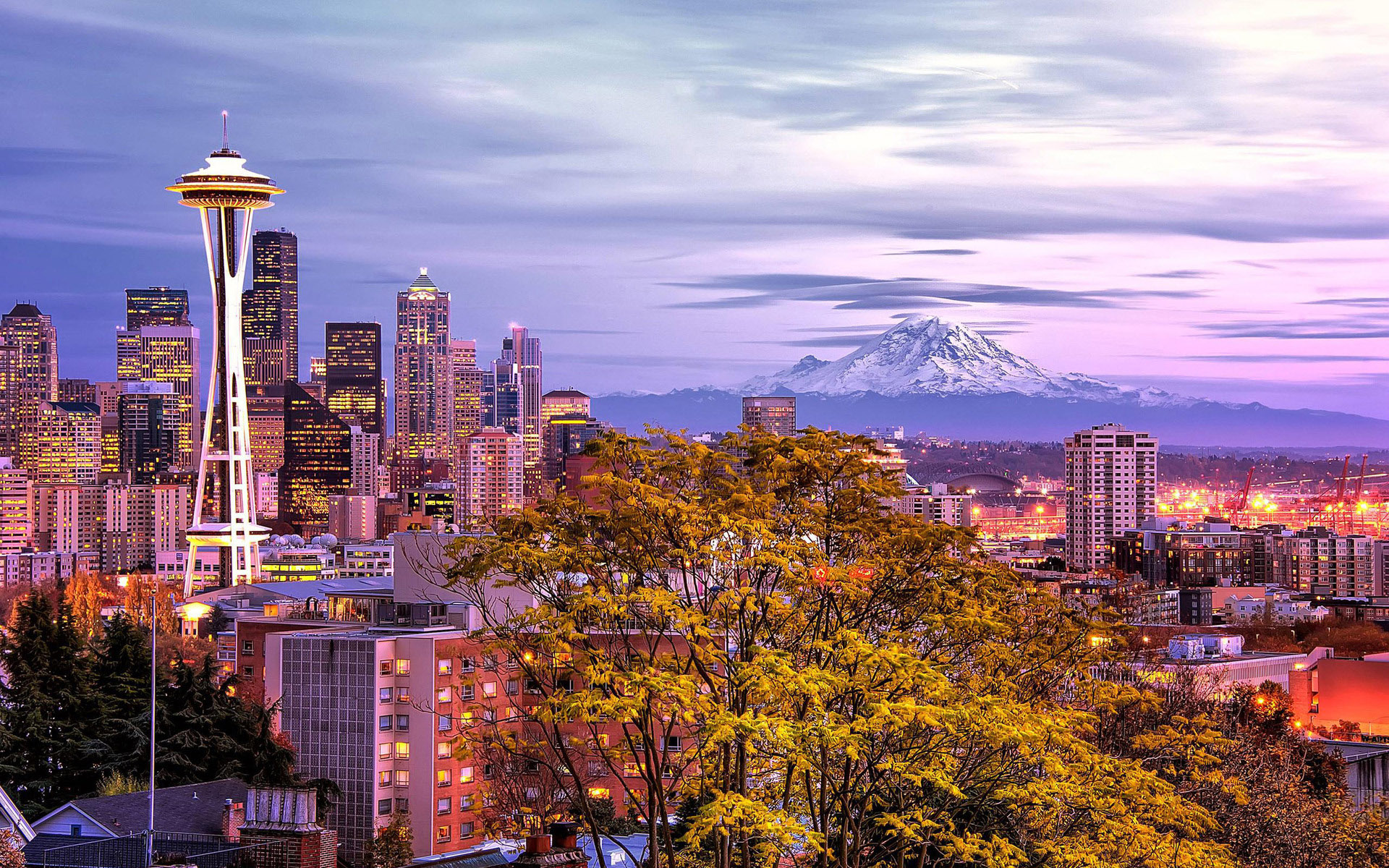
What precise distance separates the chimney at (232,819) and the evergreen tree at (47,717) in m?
11.0

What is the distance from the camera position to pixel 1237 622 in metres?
132

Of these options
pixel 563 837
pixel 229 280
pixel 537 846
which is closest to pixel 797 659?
pixel 563 837

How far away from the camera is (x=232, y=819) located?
97.9 feet

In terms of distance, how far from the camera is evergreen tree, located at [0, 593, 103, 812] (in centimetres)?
4403

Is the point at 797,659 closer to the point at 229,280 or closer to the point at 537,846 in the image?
the point at 537,846

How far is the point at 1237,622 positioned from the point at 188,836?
111 meters

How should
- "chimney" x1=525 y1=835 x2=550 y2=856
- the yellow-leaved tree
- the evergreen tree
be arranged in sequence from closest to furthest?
1. the yellow-leaved tree
2. "chimney" x1=525 y1=835 x2=550 y2=856
3. the evergreen tree

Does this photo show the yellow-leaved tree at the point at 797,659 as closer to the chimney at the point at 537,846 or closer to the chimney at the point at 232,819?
the chimney at the point at 537,846

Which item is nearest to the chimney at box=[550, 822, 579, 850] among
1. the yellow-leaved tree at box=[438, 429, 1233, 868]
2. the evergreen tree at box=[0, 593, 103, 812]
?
the yellow-leaved tree at box=[438, 429, 1233, 868]

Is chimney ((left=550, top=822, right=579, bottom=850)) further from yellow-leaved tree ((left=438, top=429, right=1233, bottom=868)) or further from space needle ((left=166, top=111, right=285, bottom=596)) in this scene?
space needle ((left=166, top=111, right=285, bottom=596))

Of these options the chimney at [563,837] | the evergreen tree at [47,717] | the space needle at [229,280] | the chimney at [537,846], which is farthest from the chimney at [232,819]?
the space needle at [229,280]

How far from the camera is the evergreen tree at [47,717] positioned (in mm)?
44031

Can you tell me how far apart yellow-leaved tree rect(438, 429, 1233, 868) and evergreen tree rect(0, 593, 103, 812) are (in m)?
23.2

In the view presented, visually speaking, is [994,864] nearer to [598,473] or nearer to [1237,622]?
[598,473]
